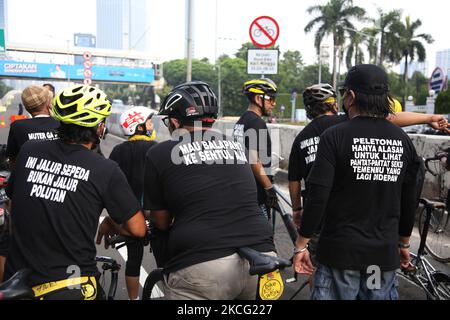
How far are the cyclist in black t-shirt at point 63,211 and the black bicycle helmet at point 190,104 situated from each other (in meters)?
0.49

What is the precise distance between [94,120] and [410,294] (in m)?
3.52

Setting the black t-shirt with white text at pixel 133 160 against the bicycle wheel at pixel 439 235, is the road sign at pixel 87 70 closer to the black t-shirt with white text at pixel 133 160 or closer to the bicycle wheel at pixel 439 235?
the black t-shirt with white text at pixel 133 160

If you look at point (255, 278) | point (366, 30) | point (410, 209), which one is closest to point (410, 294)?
point (410, 209)

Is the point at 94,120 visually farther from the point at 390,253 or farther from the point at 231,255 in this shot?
the point at 390,253

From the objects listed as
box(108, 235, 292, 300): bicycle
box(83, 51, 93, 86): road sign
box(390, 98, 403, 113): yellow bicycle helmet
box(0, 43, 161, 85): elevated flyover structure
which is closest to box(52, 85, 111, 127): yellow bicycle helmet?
box(108, 235, 292, 300): bicycle

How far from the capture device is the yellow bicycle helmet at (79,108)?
236 centimetres

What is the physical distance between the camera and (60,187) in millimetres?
2139

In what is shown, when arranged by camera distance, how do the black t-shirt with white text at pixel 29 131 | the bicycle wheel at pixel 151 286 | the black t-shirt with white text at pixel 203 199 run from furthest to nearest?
1. the black t-shirt with white text at pixel 29 131
2. the bicycle wheel at pixel 151 286
3. the black t-shirt with white text at pixel 203 199

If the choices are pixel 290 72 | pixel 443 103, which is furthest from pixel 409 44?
pixel 290 72

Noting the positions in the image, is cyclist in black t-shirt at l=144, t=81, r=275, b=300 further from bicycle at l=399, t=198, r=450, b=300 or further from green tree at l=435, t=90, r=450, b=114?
green tree at l=435, t=90, r=450, b=114

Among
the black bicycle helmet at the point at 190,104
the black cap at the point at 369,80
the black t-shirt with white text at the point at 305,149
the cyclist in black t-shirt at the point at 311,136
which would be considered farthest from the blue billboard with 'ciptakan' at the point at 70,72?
the black cap at the point at 369,80

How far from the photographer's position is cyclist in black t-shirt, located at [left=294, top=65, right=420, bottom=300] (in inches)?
92.4

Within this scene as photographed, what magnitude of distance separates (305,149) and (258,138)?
3.50 feet

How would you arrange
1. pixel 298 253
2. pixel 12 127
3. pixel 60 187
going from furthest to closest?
pixel 12 127 → pixel 298 253 → pixel 60 187
